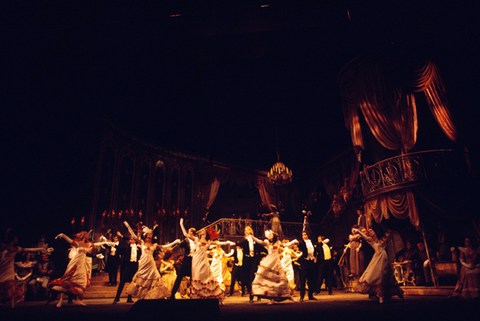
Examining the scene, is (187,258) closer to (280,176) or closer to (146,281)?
(146,281)

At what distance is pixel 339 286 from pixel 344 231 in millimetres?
3185

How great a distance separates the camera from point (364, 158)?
11.3m

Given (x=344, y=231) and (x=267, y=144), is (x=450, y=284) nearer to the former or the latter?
(x=344, y=231)

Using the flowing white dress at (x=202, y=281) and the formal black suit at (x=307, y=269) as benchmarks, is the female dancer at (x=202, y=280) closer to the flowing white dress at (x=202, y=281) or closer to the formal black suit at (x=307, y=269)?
the flowing white dress at (x=202, y=281)

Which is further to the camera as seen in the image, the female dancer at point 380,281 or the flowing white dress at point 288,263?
the flowing white dress at point 288,263

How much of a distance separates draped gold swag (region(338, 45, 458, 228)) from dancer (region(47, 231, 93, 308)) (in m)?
7.73

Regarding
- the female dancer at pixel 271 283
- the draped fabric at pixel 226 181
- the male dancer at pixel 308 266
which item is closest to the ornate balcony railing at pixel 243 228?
the draped fabric at pixel 226 181

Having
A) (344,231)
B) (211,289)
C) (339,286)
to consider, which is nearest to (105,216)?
A: (211,289)

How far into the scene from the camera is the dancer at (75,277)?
532cm

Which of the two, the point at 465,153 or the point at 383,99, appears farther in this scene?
the point at 383,99

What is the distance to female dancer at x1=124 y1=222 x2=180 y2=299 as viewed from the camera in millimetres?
5789

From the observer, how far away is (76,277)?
18.0 feet

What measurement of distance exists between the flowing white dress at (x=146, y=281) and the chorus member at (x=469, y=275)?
6.42m

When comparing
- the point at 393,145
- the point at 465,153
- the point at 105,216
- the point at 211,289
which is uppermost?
the point at 393,145
